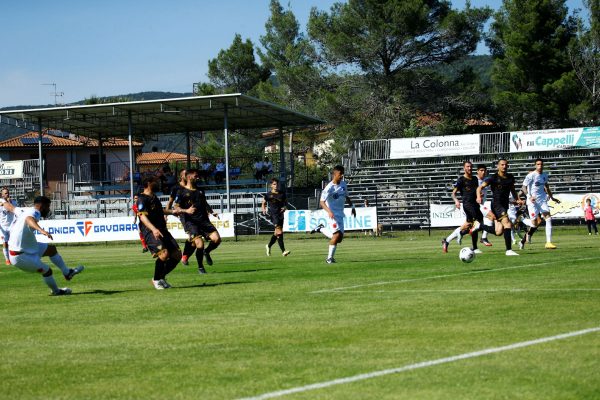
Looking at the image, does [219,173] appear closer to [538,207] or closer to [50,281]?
[538,207]

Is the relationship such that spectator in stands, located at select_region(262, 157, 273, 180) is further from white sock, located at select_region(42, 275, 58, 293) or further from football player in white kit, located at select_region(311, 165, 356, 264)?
white sock, located at select_region(42, 275, 58, 293)

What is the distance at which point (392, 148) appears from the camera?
184 feet

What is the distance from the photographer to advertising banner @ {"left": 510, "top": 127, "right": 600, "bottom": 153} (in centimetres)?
5067

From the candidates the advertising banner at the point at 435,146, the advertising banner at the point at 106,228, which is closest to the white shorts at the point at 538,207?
the advertising banner at the point at 106,228

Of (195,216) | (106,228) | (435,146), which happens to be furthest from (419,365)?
(435,146)

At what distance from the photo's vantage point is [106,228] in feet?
151

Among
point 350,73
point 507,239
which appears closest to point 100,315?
point 507,239

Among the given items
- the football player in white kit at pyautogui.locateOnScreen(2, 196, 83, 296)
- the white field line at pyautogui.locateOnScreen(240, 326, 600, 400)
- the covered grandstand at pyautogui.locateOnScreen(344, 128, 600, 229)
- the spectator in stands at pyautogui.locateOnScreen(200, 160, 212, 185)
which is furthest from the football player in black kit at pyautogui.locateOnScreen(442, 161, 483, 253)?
the spectator in stands at pyautogui.locateOnScreen(200, 160, 212, 185)

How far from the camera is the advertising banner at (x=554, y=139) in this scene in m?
50.7

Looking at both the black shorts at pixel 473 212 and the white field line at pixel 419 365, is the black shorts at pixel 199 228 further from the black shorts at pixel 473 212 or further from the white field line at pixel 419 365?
the white field line at pixel 419 365

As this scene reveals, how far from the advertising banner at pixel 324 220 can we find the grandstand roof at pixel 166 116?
639cm

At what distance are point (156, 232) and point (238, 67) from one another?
76.1m

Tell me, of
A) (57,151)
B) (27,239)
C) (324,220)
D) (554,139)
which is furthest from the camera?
(57,151)

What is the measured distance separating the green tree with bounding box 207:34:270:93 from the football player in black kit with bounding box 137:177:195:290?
74.2 metres
